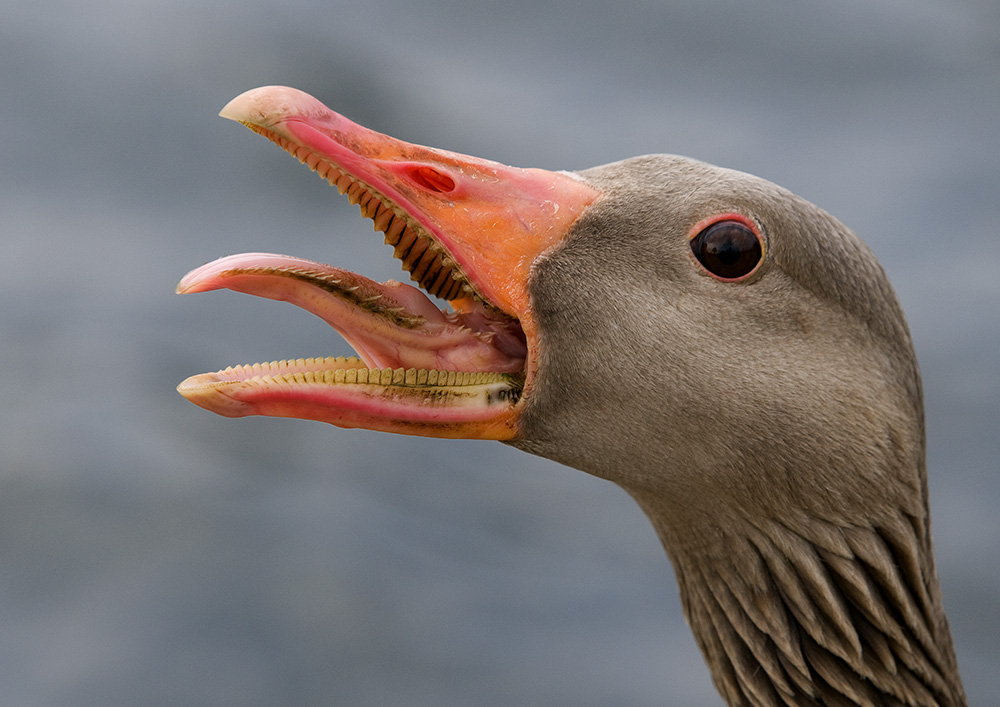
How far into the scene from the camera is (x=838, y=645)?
128 inches

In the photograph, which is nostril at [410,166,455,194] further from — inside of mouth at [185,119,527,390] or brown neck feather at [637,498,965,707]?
brown neck feather at [637,498,965,707]

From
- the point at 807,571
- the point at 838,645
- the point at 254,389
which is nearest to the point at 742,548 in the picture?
the point at 807,571

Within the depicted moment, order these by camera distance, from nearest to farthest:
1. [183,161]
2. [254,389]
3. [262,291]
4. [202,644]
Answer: [254,389] → [262,291] → [202,644] → [183,161]

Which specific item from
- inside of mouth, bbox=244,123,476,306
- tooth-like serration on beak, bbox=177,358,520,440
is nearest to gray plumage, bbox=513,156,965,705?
tooth-like serration on beak, bbox=177,358,520,440

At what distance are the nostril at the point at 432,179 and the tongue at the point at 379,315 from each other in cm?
30

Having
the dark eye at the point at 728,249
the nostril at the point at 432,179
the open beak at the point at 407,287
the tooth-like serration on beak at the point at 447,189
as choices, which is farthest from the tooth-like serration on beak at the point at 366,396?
the dark eye at the point at 728,249

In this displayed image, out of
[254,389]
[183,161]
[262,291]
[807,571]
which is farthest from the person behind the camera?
[183,161]

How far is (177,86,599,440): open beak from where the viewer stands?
2826mm

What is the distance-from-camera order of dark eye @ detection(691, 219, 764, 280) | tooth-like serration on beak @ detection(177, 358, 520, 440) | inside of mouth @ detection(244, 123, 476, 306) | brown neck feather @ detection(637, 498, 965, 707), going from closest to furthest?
1. tooth-like serration on beak @ detection(177, 358, 520, 440)
2. inside of mouth @ detection(244, 123, 476, 306)
3. dark eye @ detection(691, 219, 764, 280)
4. brown neck feather @ detection(637, 498, 965, 707)

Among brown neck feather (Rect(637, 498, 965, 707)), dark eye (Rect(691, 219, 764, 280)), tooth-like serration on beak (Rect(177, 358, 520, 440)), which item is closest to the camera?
tooth-like serration on beak (Rect(177, 358, 520, 440))

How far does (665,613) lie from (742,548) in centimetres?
252

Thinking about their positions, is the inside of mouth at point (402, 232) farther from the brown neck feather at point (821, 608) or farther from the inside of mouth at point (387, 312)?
the brown neck feather at point (821, 608)

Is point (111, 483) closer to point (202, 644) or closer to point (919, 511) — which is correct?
point (202, 644)

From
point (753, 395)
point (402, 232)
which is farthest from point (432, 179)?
point (753, 395)
